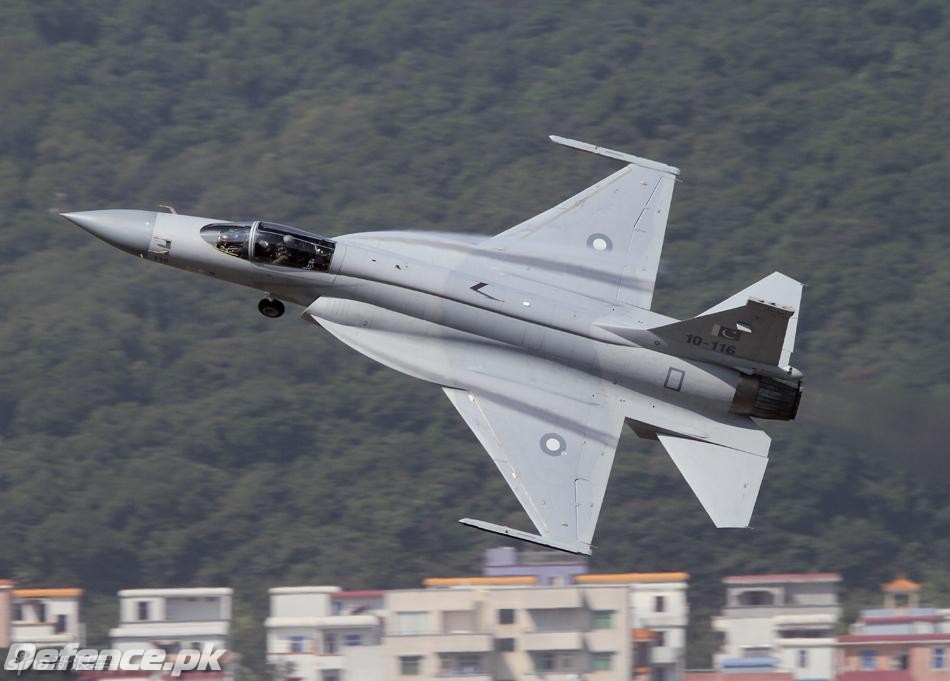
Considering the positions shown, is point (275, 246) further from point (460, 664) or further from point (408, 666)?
point (460, 664)

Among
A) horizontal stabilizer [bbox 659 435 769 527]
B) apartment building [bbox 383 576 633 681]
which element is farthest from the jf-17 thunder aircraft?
apartment building [bbox 383 576 633 681]

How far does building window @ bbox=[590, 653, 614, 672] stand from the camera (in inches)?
2295

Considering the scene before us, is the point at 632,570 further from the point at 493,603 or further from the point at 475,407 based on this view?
the point at 475,407

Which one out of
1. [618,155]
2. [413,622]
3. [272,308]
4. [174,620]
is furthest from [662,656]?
[272,308]

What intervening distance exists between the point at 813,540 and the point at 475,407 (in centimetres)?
7287

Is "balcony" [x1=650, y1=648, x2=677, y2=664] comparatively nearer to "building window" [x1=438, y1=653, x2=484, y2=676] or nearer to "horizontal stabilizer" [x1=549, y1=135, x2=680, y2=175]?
"building window" [x1=438, y1=653, x2=484, y2=676]

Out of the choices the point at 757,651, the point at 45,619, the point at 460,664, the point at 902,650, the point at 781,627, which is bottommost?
the point at 460,664

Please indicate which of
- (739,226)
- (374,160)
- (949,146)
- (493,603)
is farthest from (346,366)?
(949,146)

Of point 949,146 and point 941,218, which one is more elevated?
point 949,146

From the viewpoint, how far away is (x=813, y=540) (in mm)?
94875

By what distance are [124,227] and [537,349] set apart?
747cm

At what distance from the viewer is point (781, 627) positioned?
70.4 metres

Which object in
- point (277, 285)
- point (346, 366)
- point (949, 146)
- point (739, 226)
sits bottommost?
point (277, 285)

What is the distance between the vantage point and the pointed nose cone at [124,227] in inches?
1031
